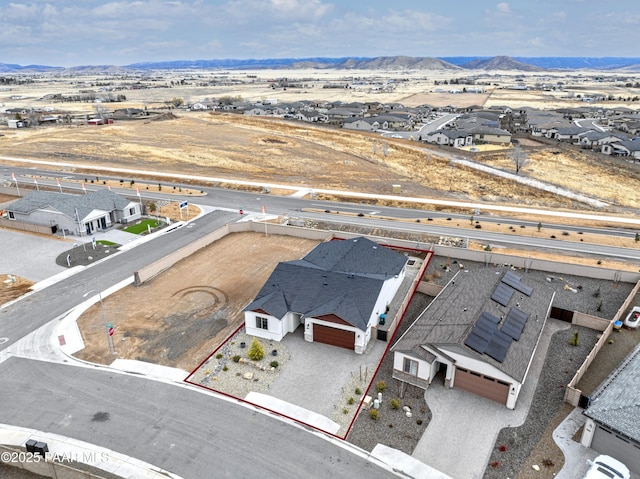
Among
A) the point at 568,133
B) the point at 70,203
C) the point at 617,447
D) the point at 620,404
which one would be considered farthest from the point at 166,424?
the point at 568,133

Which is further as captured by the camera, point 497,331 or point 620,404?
point 497,331

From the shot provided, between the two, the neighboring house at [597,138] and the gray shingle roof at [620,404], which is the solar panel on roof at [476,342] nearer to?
the gray shingle roof at [620,404]

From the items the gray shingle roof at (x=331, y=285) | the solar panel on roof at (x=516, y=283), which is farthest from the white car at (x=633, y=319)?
the gray shingle roof at (x=331, y=285)

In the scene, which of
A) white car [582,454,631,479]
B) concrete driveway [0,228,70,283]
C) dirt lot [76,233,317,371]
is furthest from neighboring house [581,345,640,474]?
concrete driveway [0,228,70,283]

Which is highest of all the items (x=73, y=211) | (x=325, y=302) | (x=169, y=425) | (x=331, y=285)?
(x=73, y=211)

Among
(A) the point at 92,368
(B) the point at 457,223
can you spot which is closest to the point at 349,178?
(B) the point at 457,223

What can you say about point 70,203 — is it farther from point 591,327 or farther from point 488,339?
point 591,327

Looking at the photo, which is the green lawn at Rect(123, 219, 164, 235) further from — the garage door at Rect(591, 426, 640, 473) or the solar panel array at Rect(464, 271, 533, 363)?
the garage door at Rect(591, 426, 640, 473)
